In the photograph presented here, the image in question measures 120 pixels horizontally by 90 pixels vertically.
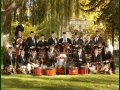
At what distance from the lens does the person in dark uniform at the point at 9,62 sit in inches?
471

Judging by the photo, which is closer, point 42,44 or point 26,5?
point 42,44

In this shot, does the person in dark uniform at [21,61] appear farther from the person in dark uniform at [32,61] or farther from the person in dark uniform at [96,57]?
the person in dark uniform at [96,57]

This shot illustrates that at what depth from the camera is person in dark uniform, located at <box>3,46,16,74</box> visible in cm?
1197

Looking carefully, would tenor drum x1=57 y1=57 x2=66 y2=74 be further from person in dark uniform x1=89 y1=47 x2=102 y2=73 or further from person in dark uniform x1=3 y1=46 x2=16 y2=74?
person in dark uniform x1=3 y1=46 x2=16 y2=74

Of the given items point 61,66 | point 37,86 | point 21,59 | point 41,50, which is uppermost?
point 41,50

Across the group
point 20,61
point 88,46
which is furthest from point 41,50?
point 88,46

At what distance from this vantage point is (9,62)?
40.3 ft

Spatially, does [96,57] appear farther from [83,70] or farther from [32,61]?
[32,61]

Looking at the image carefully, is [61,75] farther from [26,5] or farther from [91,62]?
[26,5]

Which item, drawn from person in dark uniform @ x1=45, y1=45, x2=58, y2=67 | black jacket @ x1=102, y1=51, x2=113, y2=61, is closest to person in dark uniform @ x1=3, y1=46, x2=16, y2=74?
person in dark uniform @ x1=45, y1=45, x2=58, y2=67

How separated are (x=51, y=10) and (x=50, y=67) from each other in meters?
3.65

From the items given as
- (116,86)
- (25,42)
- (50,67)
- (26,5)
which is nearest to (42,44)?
(25,42)

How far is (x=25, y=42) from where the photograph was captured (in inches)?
513

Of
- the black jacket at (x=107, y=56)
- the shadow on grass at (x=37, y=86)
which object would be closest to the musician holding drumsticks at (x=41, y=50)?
the black jacket at (x=107, y=56)
